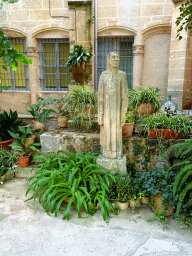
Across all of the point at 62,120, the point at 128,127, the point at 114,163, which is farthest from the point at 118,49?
the point at 114,163

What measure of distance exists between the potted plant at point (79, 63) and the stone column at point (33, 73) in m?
1.74

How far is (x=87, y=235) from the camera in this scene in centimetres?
261

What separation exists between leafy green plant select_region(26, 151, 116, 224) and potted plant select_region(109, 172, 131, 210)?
0.12m

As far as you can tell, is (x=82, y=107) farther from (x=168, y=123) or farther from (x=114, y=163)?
(x=168, y=123)

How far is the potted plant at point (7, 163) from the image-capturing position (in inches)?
158

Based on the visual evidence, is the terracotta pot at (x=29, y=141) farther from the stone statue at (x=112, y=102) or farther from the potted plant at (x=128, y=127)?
the potted plant at (x=128, y=127)

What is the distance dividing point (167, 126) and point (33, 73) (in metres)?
5.17

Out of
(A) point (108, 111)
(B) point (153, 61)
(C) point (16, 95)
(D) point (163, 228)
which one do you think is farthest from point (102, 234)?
(C) point (16, 95)

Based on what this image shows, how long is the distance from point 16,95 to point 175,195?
20.8 ft

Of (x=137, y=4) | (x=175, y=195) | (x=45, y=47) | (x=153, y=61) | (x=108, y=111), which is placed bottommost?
(x=175, y=195)

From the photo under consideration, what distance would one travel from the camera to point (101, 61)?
6922 mm

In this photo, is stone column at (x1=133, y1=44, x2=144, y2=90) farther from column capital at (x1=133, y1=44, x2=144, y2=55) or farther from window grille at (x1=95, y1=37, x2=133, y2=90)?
window grille at (x1=95, y1=37, x2=133, y2=90)

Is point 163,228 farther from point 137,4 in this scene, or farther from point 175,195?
point 137,4

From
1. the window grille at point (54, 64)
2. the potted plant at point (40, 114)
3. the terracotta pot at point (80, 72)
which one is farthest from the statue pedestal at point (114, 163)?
the window grille at point (54, 64)
